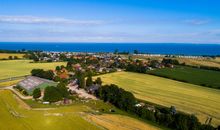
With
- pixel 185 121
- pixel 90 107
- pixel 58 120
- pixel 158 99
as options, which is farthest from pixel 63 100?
pixel 185 121

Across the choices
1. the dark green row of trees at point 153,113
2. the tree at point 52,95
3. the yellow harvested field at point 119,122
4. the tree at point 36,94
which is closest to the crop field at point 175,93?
the dark green row of trees at point 153,113

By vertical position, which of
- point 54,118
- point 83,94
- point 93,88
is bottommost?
point 83,94

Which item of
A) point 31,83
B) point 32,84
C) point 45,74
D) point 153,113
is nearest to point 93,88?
point 32,84

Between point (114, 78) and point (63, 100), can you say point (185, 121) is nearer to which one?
point (63, 100)

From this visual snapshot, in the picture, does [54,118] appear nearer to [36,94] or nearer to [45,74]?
[36,94]

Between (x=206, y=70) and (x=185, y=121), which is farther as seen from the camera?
(x=206, y=70)

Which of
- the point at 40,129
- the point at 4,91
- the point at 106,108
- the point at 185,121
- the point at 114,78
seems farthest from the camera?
the point at 114,78
